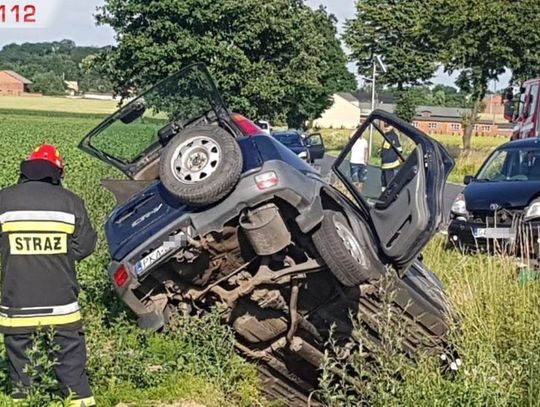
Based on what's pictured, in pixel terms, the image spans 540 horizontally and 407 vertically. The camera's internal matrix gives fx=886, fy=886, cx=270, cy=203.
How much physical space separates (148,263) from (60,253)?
598 mm

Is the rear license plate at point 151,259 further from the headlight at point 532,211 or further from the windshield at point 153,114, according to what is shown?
the headlight at point 532,211

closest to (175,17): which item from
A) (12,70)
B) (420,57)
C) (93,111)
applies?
(420,57)

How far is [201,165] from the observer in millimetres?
5438

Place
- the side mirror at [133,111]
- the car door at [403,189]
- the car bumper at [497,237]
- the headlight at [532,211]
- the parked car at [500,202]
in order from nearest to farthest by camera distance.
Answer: the car door at [403,189], the side mirror at [133,111], the car bumper at [497,237], the parked car at [500,202], the headlight at [532,211]

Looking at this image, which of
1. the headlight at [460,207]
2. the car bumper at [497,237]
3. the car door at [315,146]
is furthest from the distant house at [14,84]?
the car bumper at [497,237]

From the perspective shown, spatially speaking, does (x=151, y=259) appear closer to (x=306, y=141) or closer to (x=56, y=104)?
(x=306, y=141)

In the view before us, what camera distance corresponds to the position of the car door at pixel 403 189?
5539mm

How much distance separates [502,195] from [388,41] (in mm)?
54973

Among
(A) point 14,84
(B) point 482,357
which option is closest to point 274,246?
(B) point 482,357

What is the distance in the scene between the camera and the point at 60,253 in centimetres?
507

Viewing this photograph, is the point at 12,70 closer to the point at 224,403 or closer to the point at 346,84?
the point at 346,84

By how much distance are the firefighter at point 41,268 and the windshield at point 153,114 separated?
1.64 metres

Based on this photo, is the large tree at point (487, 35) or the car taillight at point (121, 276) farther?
the large tree at point (487, 35)

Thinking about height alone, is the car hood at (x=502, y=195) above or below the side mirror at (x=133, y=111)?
below
